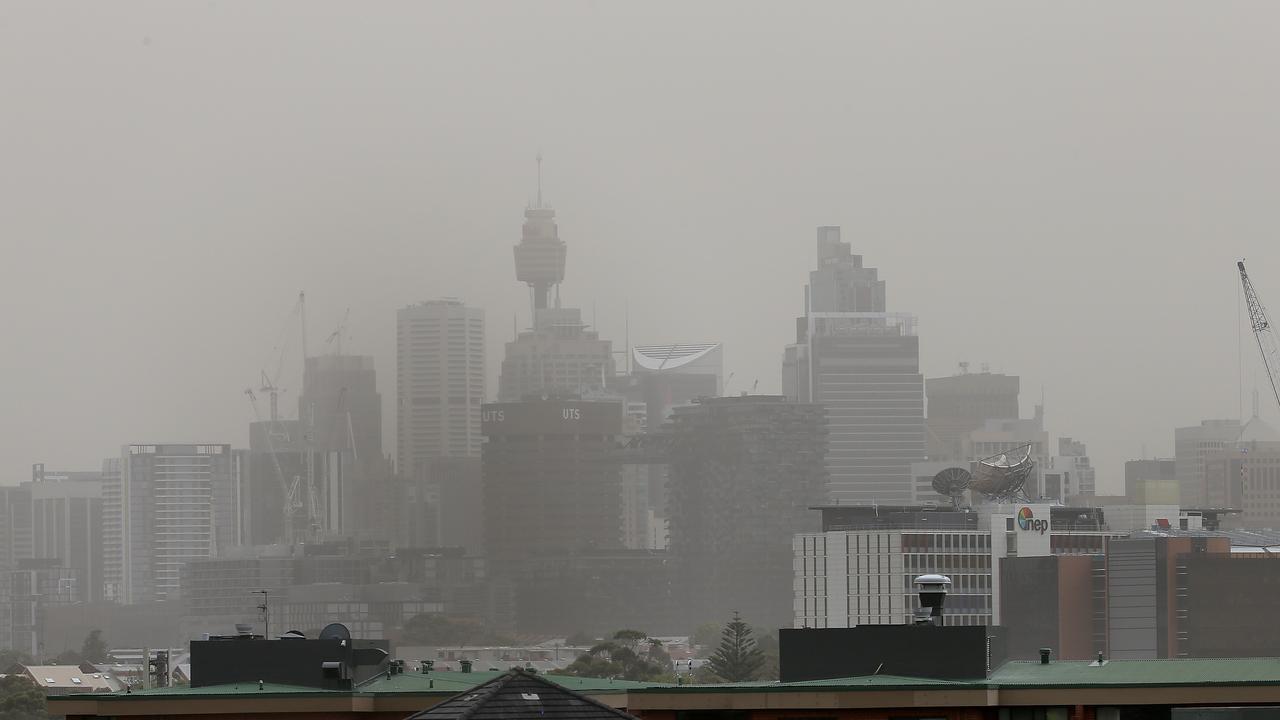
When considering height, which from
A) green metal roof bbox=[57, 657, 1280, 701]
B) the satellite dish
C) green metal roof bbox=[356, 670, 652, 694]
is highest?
the satellite dish

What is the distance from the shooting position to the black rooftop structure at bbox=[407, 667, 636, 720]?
174ft

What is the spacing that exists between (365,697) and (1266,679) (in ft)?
85.0

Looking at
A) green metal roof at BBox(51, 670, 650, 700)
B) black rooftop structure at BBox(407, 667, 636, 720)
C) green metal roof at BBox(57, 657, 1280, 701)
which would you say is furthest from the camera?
green metal roof at BBox(51, 670, 650, 700)

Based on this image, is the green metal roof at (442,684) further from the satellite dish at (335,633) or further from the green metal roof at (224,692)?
the green metal roof at (224,692)

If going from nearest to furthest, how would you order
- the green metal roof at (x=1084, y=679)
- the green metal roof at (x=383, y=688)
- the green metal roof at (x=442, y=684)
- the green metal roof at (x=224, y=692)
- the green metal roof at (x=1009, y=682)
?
the green metal roof at (x=1084, y=679), the green metal roof at (x=1009, y=682), the green metal roof at (x=224, y=692), the green metal roof at (x=383, y=688), the green metal roof at (x=442, y=684)

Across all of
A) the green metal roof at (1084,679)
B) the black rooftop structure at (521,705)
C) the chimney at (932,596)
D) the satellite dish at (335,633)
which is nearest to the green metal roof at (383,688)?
the satellite dish at (335,633)

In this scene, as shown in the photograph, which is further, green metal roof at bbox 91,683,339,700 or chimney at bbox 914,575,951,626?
chimney at bbox 914,575,951,626

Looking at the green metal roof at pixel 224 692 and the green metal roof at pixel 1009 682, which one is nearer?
the green metal roof at pixel 1009 682

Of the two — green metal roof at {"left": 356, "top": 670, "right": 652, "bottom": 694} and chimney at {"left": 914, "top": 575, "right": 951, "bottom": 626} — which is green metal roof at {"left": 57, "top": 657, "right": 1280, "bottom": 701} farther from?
chimney at {"left": 914, "top": 575, "right": 951, "bottom": 626}

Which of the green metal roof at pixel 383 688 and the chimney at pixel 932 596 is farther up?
the chimney at pixel 932 596

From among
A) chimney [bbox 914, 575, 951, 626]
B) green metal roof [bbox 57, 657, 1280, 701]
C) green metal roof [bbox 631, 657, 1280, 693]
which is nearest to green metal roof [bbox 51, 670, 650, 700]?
green metal roof [bbox 57, 657, 1280, 701]

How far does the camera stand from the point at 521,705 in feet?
176

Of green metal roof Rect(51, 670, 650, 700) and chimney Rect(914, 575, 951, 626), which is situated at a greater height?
chimney Rect(914, 575, 951, 626)

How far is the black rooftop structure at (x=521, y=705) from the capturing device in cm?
5309
